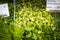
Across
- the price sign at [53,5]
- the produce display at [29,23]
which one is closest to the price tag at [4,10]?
the produce display at [29,23]

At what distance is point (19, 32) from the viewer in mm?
1762

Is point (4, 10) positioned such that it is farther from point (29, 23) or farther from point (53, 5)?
point (53, 5)

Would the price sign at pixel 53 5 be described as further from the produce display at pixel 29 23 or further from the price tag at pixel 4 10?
the price tag at pixel 4 10

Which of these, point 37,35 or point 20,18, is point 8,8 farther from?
point 37,35

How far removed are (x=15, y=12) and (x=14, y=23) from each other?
13 centimetres

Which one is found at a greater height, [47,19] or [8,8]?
[8,8]

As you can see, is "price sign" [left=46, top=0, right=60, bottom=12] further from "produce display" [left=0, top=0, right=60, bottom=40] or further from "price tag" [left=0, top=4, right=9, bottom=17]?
"price tag" [left=0, top=4, right=9, bottom=17]

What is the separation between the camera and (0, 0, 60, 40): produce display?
176cm

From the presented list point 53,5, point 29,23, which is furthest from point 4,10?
point 53,5

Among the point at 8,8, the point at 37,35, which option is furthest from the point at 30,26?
the point at 8,8

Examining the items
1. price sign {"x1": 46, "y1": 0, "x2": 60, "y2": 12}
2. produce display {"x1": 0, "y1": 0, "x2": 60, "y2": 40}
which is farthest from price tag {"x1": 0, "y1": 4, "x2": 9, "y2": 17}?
price sign {"x1": 46, "y1": 0, "x2": 60, "y2": 12}

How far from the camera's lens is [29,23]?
1819 mm

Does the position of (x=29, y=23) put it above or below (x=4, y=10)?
below

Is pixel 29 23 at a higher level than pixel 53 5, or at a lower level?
lower
